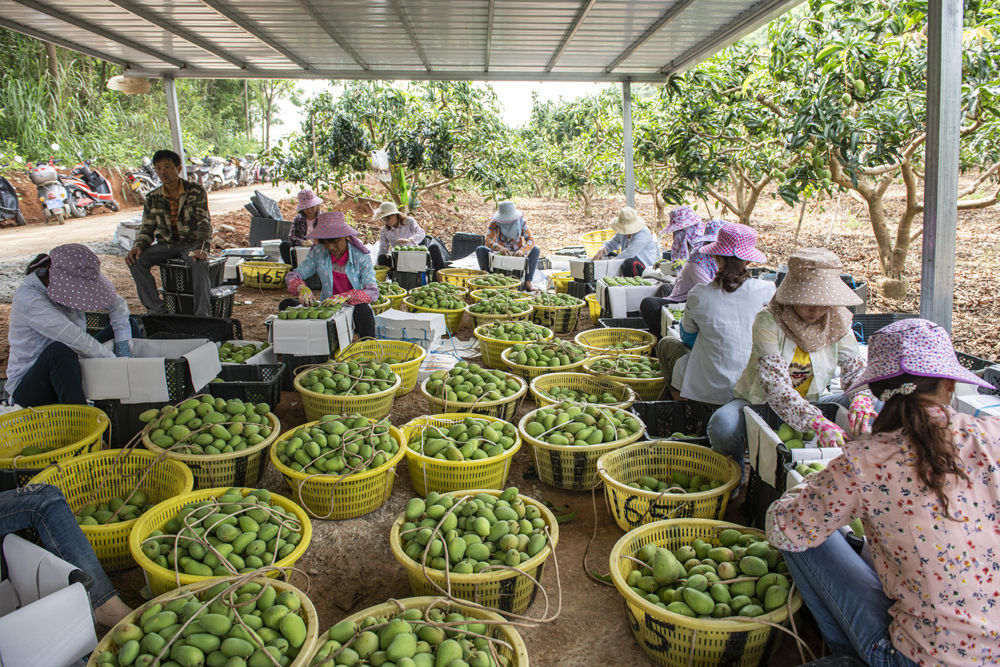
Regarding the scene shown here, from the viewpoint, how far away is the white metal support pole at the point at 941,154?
2.80m

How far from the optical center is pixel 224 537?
7.88 feet

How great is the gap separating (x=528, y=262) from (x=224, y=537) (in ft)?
19.7

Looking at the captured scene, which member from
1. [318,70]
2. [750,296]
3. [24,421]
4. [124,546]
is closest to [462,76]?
[318,70]

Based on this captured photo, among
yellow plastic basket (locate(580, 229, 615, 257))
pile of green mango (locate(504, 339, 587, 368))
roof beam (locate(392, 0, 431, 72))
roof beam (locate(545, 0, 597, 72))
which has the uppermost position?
roof beam (locate(392, 0, 431, 72))

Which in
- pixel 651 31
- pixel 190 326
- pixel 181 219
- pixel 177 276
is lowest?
pixel 190 326

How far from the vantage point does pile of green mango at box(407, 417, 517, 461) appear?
3.19 metres

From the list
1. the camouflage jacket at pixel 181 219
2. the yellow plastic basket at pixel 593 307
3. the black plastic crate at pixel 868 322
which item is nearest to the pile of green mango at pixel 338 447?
the black plastic crate at pixel 868 322

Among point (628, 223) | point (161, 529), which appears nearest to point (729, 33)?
point (628, 223)

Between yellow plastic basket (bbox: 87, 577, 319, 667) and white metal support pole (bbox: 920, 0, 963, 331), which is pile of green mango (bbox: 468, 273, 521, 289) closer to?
white metal support pole (bbox: 920, 0, 963, 331)

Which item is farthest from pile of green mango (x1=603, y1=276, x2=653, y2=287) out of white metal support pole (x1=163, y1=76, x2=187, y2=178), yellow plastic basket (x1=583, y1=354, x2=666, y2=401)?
white metal support pole (x1=163, y1=76, x2=187, y2=178)

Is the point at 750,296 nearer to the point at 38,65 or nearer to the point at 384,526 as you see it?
the point at 384,526

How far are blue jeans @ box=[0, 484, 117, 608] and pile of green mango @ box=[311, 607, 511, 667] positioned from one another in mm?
915

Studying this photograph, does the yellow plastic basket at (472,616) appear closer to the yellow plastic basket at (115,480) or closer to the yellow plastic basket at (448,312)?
the yellow plastic basket at (115,480)

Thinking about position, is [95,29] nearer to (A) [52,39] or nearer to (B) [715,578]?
(A) [52,39]
